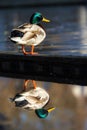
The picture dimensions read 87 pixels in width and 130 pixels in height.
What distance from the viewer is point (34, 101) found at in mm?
4285

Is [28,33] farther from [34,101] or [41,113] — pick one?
[41,113]

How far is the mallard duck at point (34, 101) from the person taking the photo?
4107mm

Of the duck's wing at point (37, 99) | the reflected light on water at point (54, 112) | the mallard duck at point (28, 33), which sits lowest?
the reflected light on water at point (54, 112)

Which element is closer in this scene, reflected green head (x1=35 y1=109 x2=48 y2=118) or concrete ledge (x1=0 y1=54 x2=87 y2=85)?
reflected green head (x1=35 y1=109 x2=48 y2=118)

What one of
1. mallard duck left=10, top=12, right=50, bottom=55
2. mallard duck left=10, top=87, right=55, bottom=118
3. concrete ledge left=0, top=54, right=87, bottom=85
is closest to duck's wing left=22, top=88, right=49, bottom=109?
mallard duck left=10, top=87, right=55, bottom=118

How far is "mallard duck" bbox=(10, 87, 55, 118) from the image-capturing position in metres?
4.11

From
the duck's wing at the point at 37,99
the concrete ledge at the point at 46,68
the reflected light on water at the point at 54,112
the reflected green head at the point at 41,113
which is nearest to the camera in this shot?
the reflected light on water at the point at 54,112

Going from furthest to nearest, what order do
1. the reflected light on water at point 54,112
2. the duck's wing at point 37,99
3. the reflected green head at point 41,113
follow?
1. the duck's wing at point 37,99
2. the reflected green head at point 41,113
3. the reflected light on water at point 54,112

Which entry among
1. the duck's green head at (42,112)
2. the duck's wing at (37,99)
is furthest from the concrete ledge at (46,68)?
the duck's green head at (42,112)

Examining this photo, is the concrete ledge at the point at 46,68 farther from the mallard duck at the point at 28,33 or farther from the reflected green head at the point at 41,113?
the reflected green head at the point at 41,113

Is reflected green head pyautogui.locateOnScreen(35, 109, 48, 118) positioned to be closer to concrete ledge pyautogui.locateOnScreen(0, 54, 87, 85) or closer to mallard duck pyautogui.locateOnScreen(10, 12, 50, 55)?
concrete ledge pyautogui.locateOnScreen(0, 54, 87, 85)

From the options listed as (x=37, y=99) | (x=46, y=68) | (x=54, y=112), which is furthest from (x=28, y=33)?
(x=54, y=112)

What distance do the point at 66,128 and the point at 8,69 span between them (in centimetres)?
208

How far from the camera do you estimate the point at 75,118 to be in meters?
3.90
